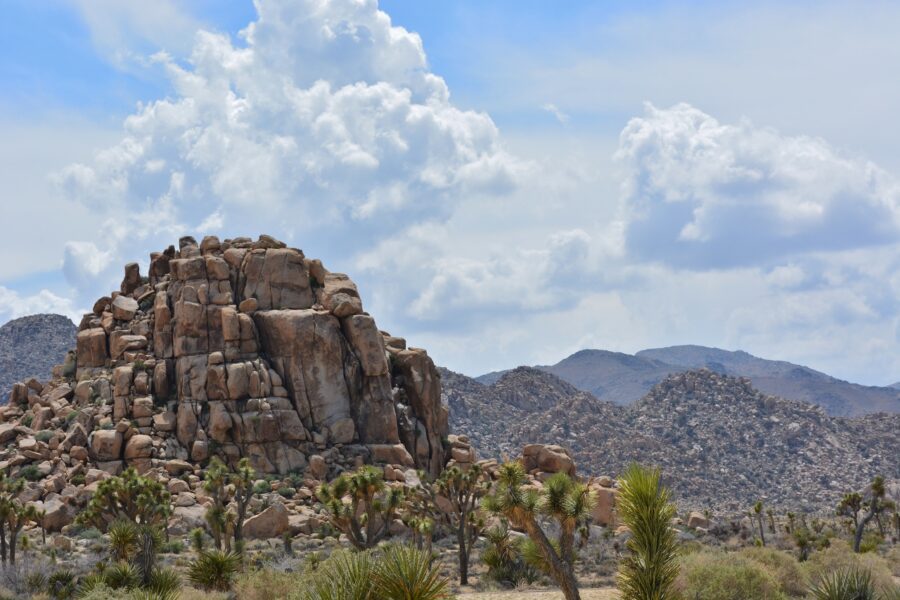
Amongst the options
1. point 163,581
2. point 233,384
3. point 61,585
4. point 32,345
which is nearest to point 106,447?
point 233,384

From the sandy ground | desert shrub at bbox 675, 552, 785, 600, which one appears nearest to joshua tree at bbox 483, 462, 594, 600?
desert shrub at bbox 675, 552, 785, 600

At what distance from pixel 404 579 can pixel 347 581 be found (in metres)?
0.79

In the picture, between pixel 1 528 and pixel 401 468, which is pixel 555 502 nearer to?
pixel 1 528

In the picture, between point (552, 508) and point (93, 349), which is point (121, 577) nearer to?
point (552, 508)

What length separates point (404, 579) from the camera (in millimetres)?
11523

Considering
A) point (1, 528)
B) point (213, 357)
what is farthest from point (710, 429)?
point (1, 528)

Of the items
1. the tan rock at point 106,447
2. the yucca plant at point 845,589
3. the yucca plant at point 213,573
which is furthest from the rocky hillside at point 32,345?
the yucca plant at point 845,589

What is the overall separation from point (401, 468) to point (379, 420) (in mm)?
4326

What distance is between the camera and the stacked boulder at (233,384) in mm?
56188

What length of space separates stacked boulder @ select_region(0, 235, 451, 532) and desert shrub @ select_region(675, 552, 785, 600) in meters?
35.2

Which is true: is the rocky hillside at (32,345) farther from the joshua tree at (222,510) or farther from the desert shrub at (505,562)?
the desert shrub at (505,562)

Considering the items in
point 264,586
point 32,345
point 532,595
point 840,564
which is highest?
point 32,345

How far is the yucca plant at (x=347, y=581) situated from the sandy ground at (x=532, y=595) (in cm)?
1617

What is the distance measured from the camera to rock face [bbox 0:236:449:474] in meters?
56.9
